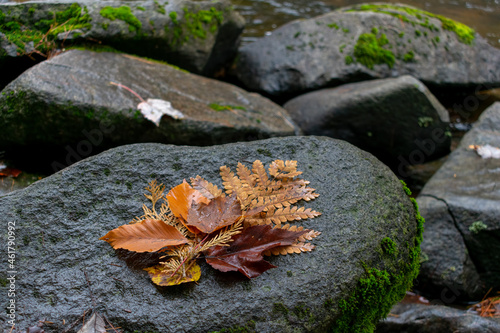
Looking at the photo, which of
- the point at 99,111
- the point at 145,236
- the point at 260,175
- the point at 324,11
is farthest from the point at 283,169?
the point at 324,11

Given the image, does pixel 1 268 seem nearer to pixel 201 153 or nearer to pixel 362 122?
pixel 201 153

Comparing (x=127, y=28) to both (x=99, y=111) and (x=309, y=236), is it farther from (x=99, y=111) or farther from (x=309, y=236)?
(x=309, y=236)

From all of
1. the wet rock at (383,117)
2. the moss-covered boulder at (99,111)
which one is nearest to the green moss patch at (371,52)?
the wet rock at (383,117)

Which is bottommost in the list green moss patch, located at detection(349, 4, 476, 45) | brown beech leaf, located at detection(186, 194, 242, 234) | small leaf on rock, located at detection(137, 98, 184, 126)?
small leaf on rock, located at detection(137, 98, 184, 126)

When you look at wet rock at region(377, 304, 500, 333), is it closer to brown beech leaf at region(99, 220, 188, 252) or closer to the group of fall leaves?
the group of fall leaves

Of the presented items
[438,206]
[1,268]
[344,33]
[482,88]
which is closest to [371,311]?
[1,268]

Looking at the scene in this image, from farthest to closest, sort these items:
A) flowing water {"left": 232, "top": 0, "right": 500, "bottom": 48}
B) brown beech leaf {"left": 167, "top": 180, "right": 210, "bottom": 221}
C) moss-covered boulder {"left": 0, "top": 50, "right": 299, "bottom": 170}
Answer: flowing water {"left": 232, "top": 0, "right": 500, "bottom": 48} < moss-covered boulder {"left": 0, "top": 50, "right": 299, "bottom": 170} < brown beech leaf {"left": 167, "top": 180, "right": 210, "bottom": 221}

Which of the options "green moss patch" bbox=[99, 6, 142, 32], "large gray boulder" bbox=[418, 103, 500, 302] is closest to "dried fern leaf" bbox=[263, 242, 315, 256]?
"large gray boulder" bbox=[418, 103, 500, 302]
